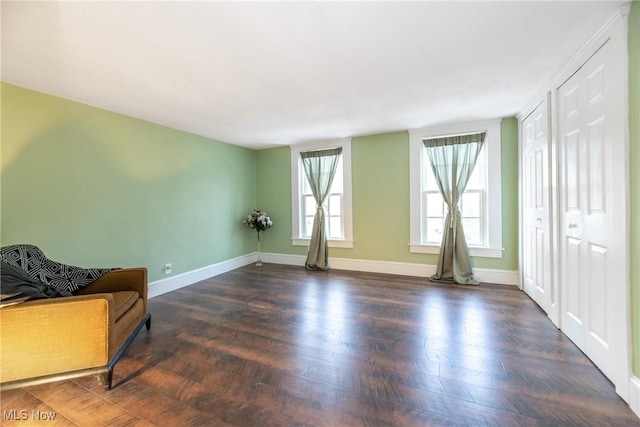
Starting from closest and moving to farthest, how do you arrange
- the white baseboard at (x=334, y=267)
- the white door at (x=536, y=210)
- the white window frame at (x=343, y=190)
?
the white door at (x=536, y=210) → the white baseboard at (x=334, y=267) → the white window frame at (x=343, y=190)

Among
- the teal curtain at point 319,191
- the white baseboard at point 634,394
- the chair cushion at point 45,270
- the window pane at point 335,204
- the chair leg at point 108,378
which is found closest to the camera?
the white baseboard at point 634,394

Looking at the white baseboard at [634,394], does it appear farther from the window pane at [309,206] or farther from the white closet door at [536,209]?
the window pane at [309,206]

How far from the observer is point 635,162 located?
1.55m

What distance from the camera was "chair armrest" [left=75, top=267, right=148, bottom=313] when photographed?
2.36 meters

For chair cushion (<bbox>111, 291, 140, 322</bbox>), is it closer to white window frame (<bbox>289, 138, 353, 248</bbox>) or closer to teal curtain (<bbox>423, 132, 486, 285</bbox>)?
white window frame (<bbox>289, 138, 353, 248</bbox>)

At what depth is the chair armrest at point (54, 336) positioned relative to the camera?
61.3 inches

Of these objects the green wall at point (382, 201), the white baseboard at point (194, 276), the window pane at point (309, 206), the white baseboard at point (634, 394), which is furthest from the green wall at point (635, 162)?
the white baseboard at point (194, 276)

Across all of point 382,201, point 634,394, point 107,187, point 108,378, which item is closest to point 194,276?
point 107,187

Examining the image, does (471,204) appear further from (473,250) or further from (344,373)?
(344,373)

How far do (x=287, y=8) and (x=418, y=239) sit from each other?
3647 mm

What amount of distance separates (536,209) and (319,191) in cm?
320

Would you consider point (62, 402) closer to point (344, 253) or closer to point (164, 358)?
point (164, 358)

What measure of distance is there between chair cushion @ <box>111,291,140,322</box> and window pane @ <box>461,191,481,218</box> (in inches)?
169

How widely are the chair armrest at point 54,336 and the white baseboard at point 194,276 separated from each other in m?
1.97
